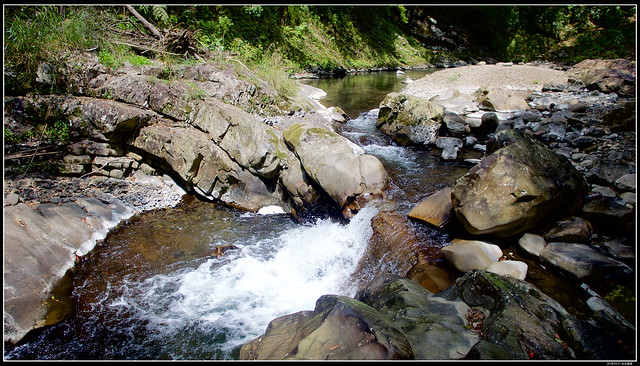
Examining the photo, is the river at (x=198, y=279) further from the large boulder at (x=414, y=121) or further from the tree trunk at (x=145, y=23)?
the tree trunk at (x=145, y=23)

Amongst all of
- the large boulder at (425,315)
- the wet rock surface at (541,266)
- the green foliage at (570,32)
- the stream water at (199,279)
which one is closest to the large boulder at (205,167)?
the stream water at (199,279)

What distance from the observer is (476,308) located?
2777 mm

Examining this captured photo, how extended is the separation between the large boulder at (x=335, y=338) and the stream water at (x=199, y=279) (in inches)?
46.3

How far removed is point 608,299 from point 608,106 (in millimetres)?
8915

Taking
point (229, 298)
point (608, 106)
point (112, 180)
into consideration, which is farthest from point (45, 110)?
point (608, 106)

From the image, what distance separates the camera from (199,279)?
4.20m

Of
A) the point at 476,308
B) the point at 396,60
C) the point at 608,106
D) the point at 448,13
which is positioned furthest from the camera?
the point at 448,13

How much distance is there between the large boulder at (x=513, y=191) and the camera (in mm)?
3803

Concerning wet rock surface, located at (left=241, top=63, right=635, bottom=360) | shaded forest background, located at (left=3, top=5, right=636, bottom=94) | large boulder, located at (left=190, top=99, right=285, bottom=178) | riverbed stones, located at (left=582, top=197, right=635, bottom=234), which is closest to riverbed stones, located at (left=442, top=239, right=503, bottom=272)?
wet rock surface, located at (left=241, top=63, right=635, bottom=360)

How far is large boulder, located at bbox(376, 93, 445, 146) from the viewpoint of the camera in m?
8.36

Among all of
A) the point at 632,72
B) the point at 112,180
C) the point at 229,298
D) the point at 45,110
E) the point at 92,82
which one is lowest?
the point at 229,298

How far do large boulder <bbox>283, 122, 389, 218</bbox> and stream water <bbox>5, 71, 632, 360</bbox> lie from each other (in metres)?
0.31

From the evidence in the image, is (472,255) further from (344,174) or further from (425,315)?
(344,174)

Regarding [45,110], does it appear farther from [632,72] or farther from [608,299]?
[632,72]
